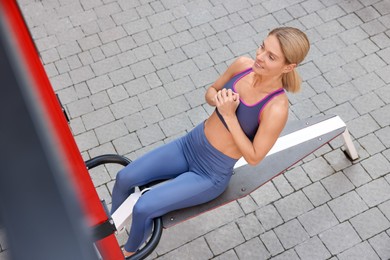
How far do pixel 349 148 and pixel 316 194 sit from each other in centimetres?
48

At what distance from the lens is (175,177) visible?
3.22 meters

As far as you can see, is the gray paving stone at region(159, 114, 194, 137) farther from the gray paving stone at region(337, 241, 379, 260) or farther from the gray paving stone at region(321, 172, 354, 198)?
the gray paving stone at region(337, 241, 379, 260)

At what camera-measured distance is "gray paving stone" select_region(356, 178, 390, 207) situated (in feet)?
13.2

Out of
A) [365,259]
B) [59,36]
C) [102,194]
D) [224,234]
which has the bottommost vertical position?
[365,259]

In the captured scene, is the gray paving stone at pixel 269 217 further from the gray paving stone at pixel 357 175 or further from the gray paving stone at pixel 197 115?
the gray paving stone at pixel 197 115

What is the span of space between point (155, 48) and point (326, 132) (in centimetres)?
220

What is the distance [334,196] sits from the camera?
4.05 m

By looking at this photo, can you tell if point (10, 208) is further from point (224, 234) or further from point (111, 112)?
point (111, 112)

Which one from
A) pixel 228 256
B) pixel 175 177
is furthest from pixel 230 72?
pixel 228 256

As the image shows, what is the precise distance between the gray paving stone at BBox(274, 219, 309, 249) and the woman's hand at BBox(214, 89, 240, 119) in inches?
58.8

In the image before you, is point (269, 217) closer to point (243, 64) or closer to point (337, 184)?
point (337, 184)

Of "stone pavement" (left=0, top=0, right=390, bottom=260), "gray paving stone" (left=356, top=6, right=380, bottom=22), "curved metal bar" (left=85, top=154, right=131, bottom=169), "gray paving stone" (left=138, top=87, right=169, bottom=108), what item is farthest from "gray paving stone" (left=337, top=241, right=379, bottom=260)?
"gray paving stone" (left=356, top=6, right=380, bottom=22)

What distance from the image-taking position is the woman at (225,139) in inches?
103

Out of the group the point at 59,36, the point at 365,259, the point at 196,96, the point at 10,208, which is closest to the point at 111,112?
the point at 196,96
